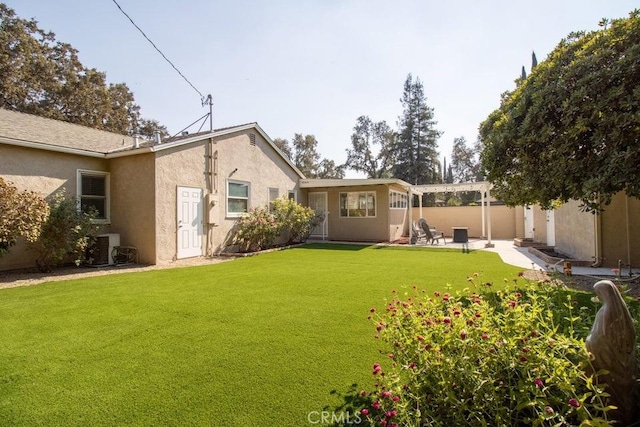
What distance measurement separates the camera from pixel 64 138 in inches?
361

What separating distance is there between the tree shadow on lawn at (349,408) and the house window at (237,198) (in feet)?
31.8

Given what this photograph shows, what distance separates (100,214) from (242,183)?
4536mm

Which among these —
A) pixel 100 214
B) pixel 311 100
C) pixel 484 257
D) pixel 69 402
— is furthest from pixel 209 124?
pixel 69 402

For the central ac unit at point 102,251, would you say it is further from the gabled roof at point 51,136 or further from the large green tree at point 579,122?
the large green tree at point 579,122

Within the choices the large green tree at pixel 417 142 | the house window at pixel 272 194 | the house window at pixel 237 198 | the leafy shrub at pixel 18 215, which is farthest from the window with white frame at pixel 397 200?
the large green tree at pixel 417 142

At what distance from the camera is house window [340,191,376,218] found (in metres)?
15.3

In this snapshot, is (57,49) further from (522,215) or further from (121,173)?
(522,215)

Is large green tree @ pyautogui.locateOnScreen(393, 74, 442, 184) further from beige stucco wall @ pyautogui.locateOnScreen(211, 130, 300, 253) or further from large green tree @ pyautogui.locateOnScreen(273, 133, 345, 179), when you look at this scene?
beige stucco wall @ pyautogui.locateOnScreen(211, 130, 300, 253)

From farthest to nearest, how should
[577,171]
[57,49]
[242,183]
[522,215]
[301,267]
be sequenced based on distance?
[57,49]
[522,215]
[242,183]
[301,267]
[577,171]

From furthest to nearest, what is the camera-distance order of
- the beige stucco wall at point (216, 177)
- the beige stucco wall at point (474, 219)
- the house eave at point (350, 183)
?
the beige stucco wall at point (474, 219) → the house eave at point (350, 183) → the beige stucco wall at point (216, 177)

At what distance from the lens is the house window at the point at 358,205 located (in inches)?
601

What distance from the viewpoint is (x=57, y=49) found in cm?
2009

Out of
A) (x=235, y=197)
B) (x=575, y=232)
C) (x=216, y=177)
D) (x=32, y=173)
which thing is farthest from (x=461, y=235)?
(x=32, y=173)
